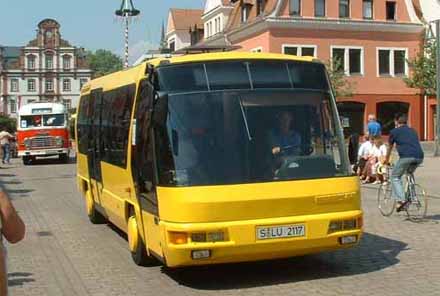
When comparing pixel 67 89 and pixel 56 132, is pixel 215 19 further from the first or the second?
pixel 67 89

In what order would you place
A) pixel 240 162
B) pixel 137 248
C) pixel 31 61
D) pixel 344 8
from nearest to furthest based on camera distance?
pixel 240 162
pixel 137 248
pixel 344 8
pixel 31 61

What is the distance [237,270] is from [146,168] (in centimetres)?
166

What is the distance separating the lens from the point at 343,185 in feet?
27.1

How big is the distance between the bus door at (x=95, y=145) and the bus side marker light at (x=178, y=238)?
462cm

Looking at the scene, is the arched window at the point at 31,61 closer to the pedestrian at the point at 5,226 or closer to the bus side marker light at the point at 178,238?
the bus side marker light at the point at 178,238

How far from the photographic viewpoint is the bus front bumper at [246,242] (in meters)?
7.70

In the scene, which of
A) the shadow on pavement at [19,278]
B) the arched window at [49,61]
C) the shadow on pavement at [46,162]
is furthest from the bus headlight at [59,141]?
the arched window at [49,61]

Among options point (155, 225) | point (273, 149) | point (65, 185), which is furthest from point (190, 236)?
point (65, 185)

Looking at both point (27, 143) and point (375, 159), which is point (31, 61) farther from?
point (375, 159)

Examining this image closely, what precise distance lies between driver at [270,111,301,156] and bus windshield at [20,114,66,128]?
31.0m

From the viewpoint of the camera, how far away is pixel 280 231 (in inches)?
311

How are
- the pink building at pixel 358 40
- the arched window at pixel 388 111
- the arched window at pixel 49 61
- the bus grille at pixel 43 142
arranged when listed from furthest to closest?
the arched window at pixel 49 61
the arched window at pixel 388 111
the pink building at pixel 358 40
the bus grille at pixel 43 142

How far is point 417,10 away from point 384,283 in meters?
52.5

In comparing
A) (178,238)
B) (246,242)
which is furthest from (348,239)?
(178,238)
